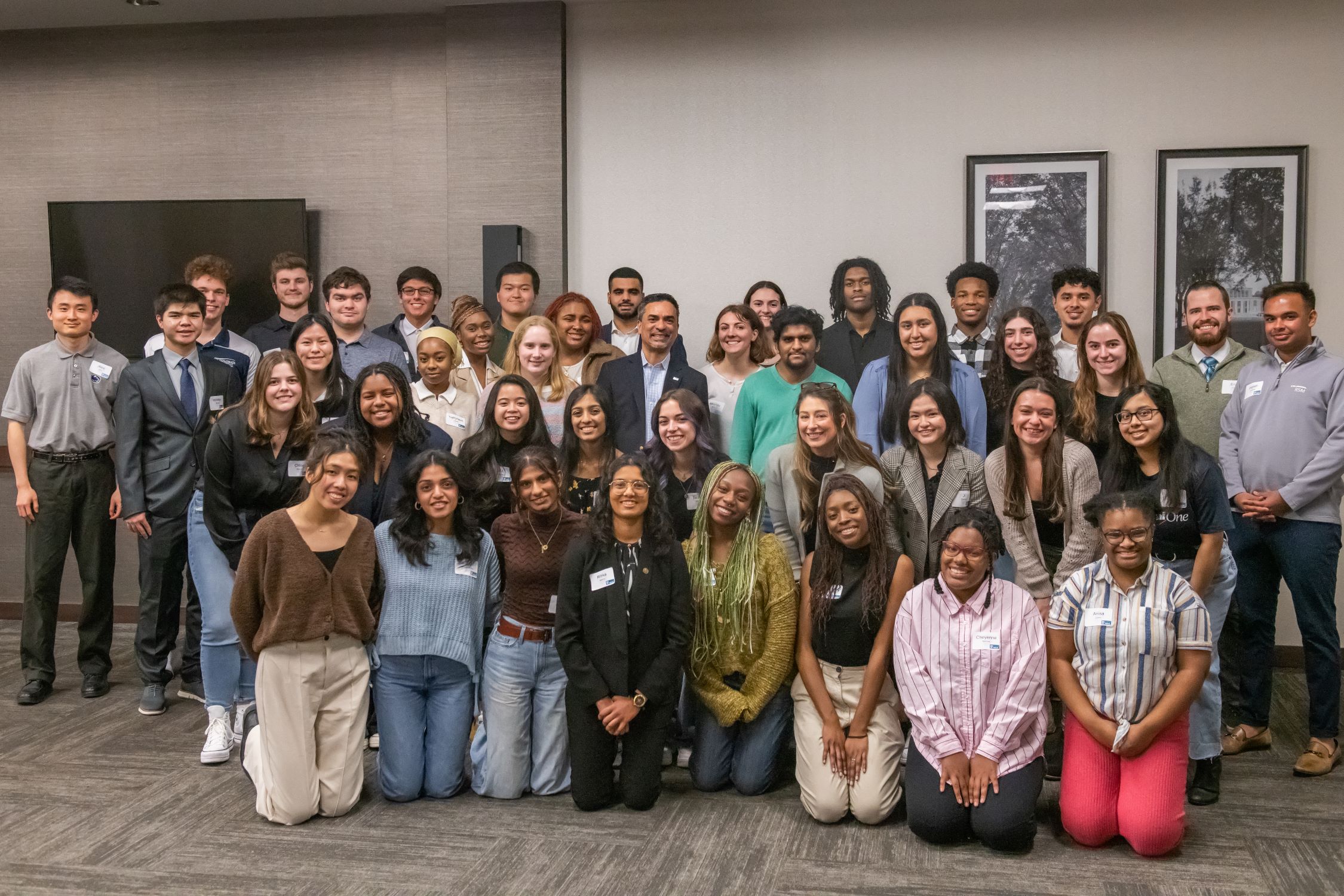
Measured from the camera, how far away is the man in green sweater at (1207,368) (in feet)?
13.6

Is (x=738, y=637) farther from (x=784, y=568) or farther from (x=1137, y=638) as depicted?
(x=1137, y=638)

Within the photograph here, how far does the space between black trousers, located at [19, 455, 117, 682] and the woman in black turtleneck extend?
366 cm

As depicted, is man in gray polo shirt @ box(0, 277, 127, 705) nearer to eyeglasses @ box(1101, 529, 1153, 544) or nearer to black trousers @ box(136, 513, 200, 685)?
black trousers @ box(136, 513, 200, 685)

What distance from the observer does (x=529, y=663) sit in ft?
11.8

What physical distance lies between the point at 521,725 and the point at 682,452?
1060 millimetres

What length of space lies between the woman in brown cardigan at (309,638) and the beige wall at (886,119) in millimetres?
2592

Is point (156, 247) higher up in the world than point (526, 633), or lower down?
higher up

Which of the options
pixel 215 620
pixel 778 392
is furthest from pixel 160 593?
pixel 778 392

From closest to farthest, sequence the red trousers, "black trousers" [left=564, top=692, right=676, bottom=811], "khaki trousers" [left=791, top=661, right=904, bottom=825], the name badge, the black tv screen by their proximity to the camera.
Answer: the red trousers, the name badge, "khaki trousers" [left=791, top=661, right=904, bottom=825], "black trousers" [left=564, top=692, right=676, bottom=811], the black tv screen

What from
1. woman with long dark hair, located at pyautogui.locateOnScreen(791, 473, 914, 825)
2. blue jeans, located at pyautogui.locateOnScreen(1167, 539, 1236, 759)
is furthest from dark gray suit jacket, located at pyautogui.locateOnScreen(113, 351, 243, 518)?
blue jeans, located at pyautogui.locateOnScreen(1167, 539, 1236, 759)

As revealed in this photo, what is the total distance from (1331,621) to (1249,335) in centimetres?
180

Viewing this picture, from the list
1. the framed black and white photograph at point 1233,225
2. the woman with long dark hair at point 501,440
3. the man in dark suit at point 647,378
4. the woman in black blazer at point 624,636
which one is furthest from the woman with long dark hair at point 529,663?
the framed black and white photograph at point 1233,225

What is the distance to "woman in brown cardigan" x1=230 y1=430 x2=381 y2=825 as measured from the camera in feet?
11.0

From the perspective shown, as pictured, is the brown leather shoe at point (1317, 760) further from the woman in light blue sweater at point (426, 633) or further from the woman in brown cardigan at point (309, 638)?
Answer: the woman in brown cardigan at point (309, 638)
